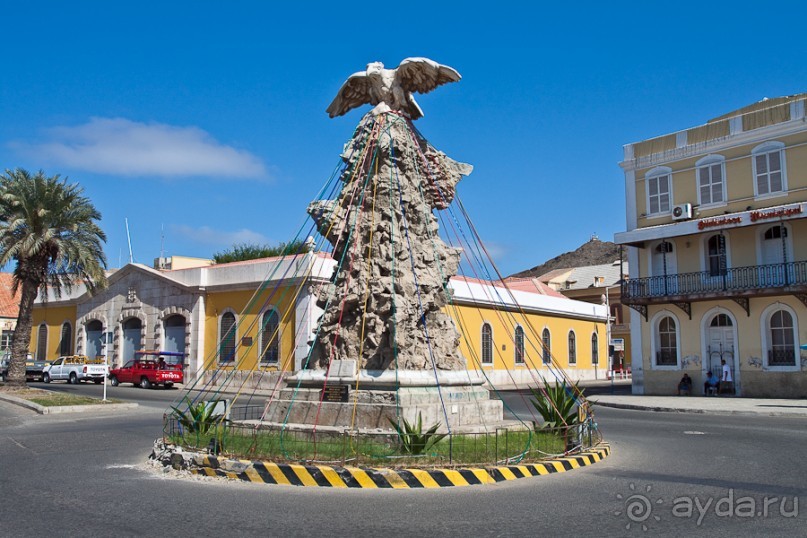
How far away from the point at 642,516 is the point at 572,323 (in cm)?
3786

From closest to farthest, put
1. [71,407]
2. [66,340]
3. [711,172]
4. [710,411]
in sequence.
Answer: [71,407]
[710,411]
[711,172]
[66,340]

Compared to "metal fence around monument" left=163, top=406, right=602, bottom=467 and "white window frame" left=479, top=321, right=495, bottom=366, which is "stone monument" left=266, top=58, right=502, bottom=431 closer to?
"metal fence around monument" left=163, top=406, right=602, bottom=467

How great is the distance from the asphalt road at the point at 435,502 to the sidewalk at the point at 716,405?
894 centimetres

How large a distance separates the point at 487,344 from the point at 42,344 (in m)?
28.2

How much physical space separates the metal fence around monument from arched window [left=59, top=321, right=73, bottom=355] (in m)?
34.7

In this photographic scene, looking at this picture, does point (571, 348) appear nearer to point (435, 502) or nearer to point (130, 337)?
point (130, 337)

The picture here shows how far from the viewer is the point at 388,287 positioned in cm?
1138

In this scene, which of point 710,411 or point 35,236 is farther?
point 35,236

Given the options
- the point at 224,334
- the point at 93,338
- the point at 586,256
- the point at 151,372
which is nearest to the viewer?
the point at 151,372

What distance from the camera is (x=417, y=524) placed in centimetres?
652

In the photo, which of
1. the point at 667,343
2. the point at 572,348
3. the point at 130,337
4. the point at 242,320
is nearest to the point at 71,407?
the point at 242,320

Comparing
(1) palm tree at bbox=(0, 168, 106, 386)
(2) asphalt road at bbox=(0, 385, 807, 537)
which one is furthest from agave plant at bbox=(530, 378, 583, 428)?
(1) palm tree at bbox=(0, 168, 106, 386)

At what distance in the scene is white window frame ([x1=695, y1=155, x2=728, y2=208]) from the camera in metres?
26.7

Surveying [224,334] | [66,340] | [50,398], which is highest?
[224,334]
